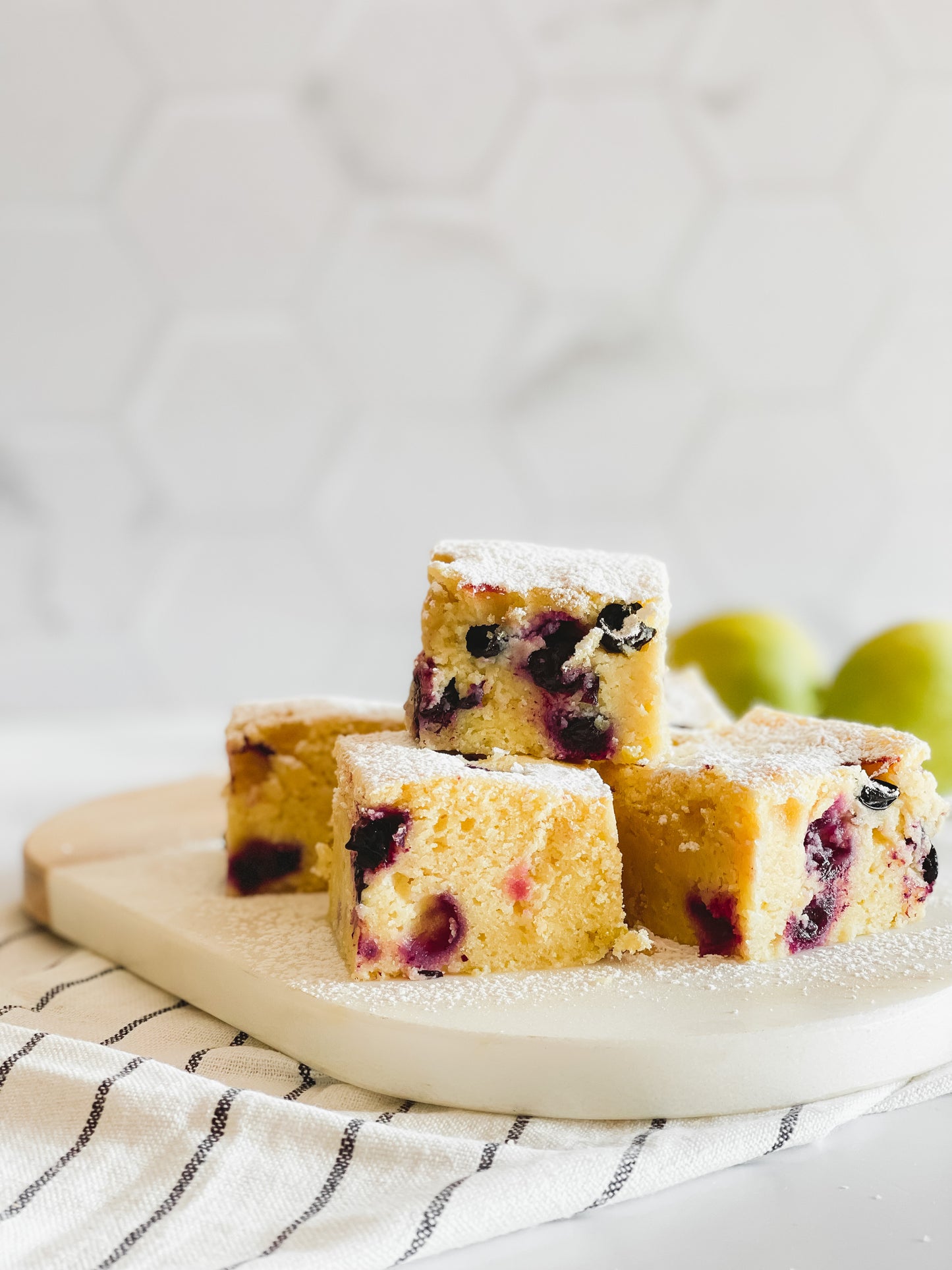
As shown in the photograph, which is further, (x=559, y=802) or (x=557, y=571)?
(x=557, y=571)

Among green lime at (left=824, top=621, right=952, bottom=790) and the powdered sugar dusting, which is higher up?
the powdered sugar dusting

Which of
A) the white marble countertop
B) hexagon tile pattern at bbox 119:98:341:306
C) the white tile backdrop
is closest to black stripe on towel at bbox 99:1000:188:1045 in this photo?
the white marble countertop

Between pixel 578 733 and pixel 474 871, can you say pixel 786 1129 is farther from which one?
pixel 578 733

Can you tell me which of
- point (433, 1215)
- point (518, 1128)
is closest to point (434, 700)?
point (518, 1128)

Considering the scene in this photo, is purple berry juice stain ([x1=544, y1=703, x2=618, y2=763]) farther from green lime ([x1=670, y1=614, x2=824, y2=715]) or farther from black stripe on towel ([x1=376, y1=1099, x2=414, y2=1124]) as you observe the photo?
green lime ([x1=670, y1=614, x2=824, y2=715])

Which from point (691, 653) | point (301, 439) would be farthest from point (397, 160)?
point (691, 653)

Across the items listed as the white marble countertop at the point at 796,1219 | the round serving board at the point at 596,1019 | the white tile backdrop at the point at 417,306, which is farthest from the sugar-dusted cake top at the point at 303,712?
the white tile backdrop at the point at 417,306

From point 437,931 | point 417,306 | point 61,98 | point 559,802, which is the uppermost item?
point 61,98

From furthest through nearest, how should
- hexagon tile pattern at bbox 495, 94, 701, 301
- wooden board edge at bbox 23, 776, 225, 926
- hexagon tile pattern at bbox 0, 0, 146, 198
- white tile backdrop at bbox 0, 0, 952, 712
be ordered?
hexagon tile pattern at bbox 495, 94, 701, 301 < white tile backdrop at bbox 0, 0, 952, 712 < hexagon tile pattern at bbox 0, 0, 146, 198 < wooden board edge at bbox 23, 776, 225, 926
